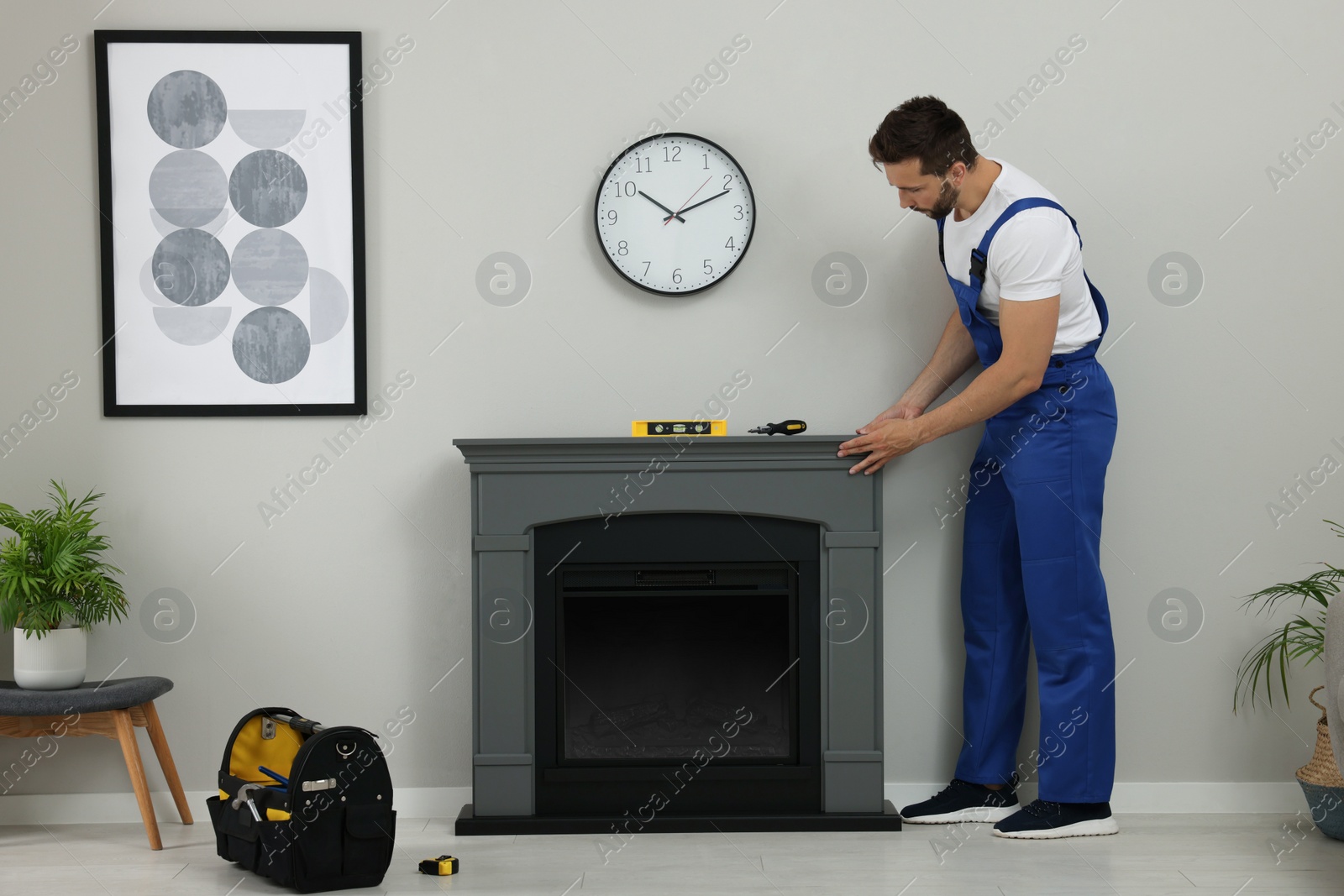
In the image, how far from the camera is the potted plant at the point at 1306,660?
7.77ft

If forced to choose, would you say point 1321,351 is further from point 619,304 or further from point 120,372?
point 120,372

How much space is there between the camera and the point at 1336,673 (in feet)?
6.21

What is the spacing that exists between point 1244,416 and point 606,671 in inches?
67.3

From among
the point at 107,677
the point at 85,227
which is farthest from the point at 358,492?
the point at 85,227

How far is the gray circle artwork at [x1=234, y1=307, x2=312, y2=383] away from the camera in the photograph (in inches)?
102

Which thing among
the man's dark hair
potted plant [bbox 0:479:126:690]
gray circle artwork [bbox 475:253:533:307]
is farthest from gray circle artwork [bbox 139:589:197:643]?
the man's dark hair

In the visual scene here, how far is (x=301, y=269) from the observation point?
2590 mm

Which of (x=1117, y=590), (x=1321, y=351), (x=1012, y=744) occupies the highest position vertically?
(x=1321, y=351)

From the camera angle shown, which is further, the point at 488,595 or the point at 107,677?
the point at 107,677

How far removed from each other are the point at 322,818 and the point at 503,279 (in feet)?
4.26

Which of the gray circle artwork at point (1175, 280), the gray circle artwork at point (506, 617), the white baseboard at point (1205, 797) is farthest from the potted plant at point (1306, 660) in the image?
the gray circle artwork at point (506, 617)

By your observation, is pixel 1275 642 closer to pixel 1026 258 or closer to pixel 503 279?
pixel 1026 258

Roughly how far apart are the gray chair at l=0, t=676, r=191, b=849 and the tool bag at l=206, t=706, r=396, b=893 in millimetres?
321

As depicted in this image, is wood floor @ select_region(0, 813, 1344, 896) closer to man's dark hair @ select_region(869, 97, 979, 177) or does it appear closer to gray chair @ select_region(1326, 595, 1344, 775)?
gray chair @ select_region(1326, 595, 1344, 775)
